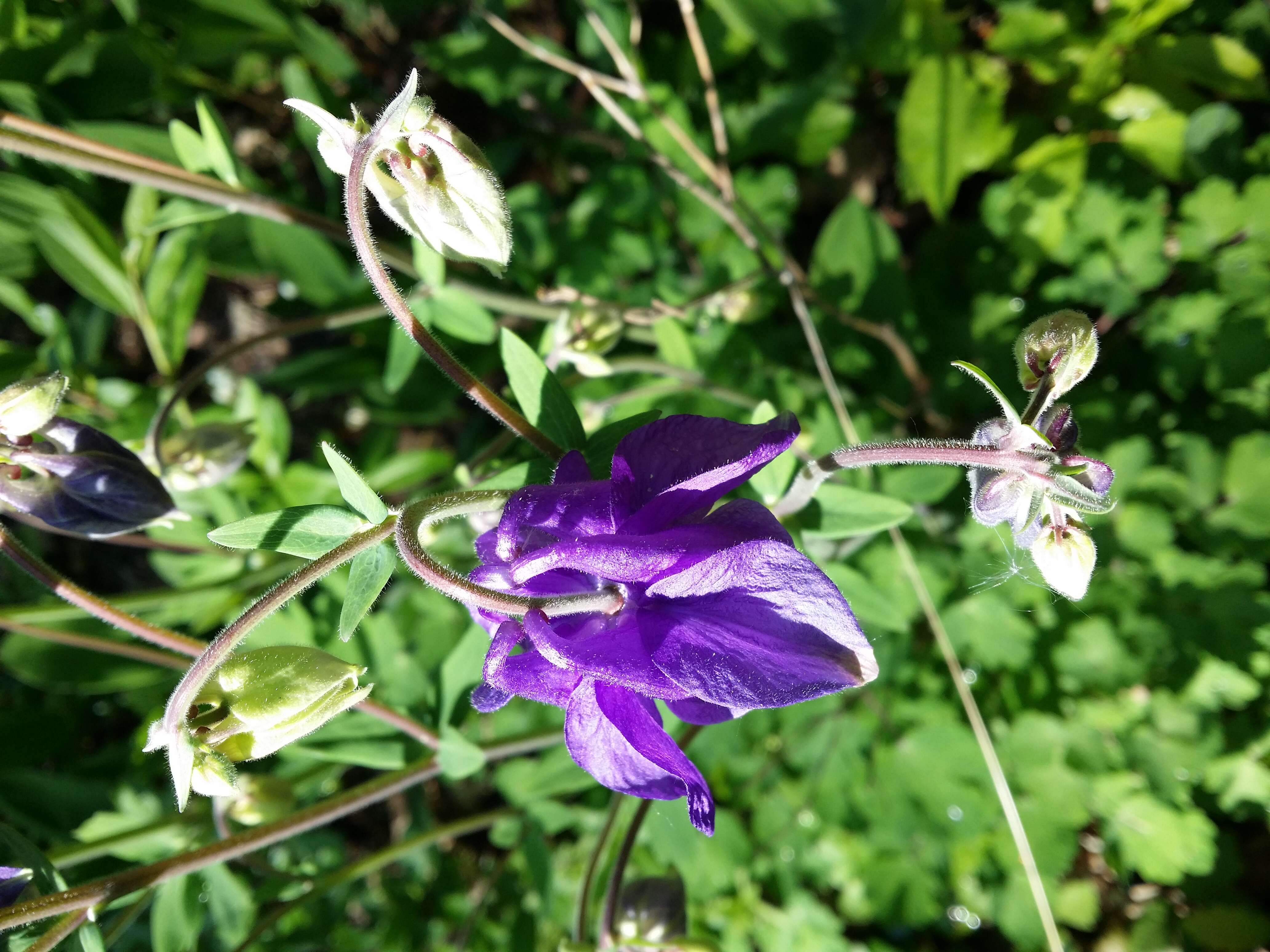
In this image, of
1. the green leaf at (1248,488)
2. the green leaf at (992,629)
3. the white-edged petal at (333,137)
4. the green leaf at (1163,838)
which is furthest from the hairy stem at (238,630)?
the green leaf at (1163,838)

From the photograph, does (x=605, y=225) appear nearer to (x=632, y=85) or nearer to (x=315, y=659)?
(x=632, y=85)

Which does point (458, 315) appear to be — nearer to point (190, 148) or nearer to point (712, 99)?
point (190, 148)

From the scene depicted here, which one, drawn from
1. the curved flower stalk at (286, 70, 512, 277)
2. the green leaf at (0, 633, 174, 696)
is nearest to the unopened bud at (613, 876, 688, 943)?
the curved flower stalk at (286, 70, 512, 277)

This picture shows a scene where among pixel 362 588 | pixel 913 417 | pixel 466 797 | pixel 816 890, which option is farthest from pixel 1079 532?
pixel 466 797

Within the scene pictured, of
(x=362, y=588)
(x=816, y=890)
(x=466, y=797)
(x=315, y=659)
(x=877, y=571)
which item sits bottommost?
(x=816, y=890)

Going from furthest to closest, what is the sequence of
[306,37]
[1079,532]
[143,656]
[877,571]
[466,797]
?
[466,797]
[306,37]
[877,571]
[143,656]
[1079,532]

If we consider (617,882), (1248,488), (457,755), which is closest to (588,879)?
(617,882)

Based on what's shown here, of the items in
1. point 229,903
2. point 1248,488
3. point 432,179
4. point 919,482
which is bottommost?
point 1248,488
